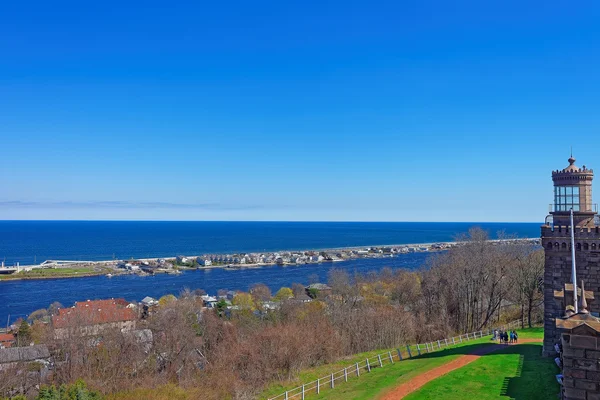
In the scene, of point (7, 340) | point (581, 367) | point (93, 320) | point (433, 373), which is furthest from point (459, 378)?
point (7, 340)

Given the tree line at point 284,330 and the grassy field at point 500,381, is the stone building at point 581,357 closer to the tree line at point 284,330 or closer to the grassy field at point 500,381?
the grassy field at point 500,381

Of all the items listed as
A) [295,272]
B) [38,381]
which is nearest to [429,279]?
[38,381]

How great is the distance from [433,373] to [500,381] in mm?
3103

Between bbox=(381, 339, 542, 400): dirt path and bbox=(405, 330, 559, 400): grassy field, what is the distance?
0.42m

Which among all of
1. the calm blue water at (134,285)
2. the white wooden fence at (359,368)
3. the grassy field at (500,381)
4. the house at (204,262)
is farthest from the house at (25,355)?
the house at (204,262)

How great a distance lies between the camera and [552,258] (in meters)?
20.5

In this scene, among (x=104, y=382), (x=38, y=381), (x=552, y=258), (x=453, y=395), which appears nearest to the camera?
(x=453, y=395)

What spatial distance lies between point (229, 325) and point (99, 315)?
37.4 ft

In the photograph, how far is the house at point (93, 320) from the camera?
103 ft

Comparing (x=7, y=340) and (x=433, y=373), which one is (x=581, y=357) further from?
(x=7, y=340)

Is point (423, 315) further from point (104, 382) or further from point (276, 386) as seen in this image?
point (104, 382)

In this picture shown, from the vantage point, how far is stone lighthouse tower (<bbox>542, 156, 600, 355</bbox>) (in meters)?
19.4

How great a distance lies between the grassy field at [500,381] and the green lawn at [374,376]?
1936 millimetres

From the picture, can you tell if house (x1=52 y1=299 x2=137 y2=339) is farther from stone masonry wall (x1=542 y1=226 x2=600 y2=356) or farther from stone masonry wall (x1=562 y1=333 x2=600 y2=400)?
stone masonry wall (x1=562 y1=333 x2=600 y2=400)
